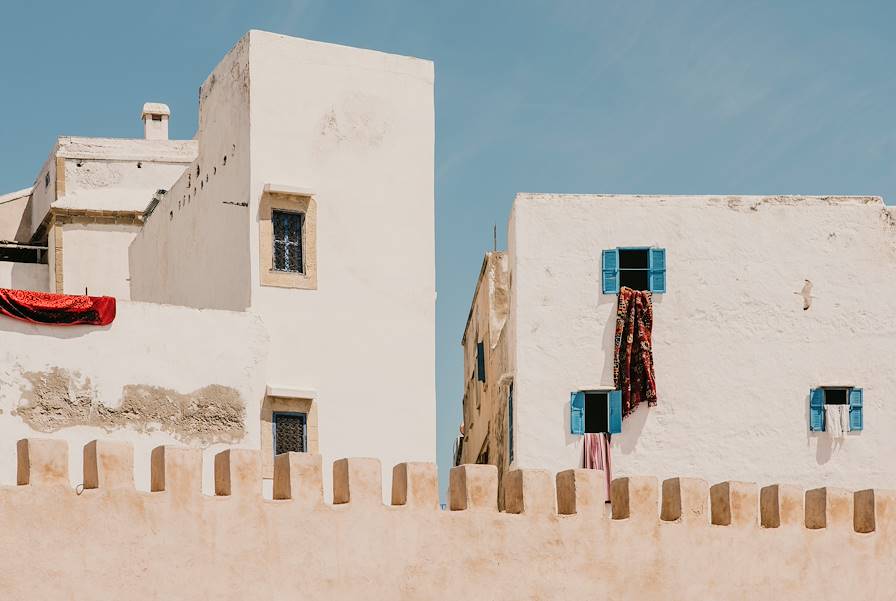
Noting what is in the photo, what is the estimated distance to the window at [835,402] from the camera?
88.5 feet

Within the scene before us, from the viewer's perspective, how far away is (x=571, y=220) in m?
27.1

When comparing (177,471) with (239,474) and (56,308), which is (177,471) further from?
(56,308)

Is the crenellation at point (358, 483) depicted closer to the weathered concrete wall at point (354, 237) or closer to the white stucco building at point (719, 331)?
the weathered concrete wall at point (354, 237)

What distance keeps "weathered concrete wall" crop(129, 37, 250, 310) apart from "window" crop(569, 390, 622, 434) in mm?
5308

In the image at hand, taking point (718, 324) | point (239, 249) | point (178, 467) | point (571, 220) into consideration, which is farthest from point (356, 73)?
point (178, 467)

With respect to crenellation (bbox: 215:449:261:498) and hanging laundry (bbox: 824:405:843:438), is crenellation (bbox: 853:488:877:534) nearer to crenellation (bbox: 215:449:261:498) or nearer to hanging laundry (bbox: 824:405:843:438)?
crenellation (bbox: 215:449:261:498)

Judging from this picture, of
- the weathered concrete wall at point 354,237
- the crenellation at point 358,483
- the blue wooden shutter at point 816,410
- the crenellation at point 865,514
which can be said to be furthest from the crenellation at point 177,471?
the blue wooden shutter at point 816,410

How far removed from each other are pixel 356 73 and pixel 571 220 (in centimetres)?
452

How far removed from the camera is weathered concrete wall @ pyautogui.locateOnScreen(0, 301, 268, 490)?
21.0 meters

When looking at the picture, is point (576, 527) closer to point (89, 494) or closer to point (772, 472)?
point (89, 494)

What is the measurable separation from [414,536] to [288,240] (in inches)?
244

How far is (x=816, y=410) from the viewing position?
1062 inches

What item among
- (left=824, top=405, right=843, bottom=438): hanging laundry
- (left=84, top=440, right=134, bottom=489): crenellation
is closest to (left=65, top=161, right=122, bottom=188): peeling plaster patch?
(left=824, top=405, right=843, bottom=438): hanging laundry

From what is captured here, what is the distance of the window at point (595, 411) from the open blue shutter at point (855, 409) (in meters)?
3.20
